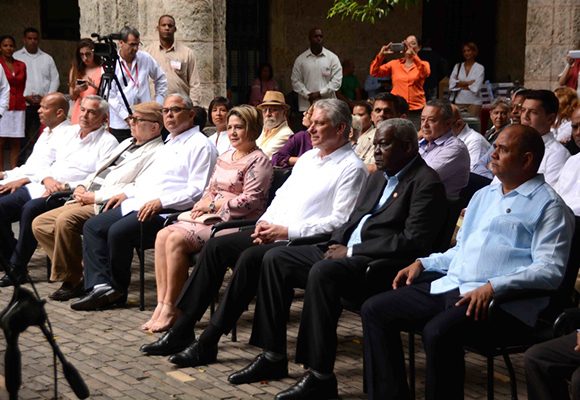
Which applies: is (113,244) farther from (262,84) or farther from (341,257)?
(262,84)

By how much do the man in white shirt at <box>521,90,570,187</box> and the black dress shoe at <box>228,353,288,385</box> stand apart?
236 cm

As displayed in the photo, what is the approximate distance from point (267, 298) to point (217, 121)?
12.8 feet

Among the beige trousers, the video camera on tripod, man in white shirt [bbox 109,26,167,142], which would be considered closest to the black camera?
the video camera on tripod

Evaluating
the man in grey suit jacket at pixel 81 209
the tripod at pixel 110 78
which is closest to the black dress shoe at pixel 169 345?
the man in grey suit jacket at pixel 81 209

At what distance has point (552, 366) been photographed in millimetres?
4578

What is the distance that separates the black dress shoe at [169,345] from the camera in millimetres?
6574

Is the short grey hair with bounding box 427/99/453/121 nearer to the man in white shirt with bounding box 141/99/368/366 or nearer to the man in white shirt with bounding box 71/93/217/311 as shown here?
the man in white shirt with bounding box 141/99/368/366

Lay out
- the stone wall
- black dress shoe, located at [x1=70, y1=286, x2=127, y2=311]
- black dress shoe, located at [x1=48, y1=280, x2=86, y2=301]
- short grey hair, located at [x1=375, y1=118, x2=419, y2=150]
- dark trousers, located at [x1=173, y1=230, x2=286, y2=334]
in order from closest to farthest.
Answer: short grey hair, located at [x1=375, y1=118, x2=419, y2=150] < dark trousers, located at [x1=173, y1=230, x2=286, y2=334] < black dress shoe, located at [x1=70, y1=286, x2=127, y2=311] < black dress shoe, located at [x1=48, y1=280, x2=86, y2=301] < the stone wall

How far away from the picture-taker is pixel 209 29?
12.1 metres

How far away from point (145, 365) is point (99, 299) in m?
1.49

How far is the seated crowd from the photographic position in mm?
5094

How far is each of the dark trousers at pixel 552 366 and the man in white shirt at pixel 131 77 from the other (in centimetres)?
658

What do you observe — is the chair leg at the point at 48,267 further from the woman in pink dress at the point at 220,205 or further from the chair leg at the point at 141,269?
the woman in pink dress at the point at 220,205

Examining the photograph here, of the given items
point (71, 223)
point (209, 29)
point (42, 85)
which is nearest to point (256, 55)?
point (42, 85)
